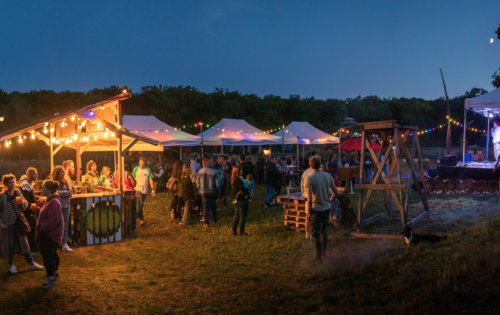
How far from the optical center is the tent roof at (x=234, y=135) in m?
19.1

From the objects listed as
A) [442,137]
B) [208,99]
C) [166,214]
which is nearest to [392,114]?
[442,137]

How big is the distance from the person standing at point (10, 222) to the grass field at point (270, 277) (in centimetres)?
29

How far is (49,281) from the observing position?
4.92 metres

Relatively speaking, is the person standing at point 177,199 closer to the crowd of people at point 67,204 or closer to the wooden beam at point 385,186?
the crowd of people at point 67,204

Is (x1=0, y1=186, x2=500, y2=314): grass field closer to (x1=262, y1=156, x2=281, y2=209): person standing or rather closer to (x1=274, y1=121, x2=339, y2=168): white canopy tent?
(x1=262, y1=156, x2=281, y2=209): person standing

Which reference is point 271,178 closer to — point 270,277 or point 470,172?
point 270,277

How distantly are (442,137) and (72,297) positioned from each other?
44.0m

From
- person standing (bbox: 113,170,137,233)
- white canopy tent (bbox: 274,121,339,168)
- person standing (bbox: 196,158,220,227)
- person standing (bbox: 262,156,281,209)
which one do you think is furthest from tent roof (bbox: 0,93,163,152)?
white canopy tent (bbox: 274,121,339,168)

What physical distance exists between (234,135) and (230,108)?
22084 millimetres

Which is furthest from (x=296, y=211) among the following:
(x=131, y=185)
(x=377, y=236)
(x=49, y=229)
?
(x=49, y=229)

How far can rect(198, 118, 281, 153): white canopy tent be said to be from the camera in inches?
749

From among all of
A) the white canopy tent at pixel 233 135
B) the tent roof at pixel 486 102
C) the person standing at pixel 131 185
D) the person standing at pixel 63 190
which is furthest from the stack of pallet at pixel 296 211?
the white canopy tent at pixel 233 135

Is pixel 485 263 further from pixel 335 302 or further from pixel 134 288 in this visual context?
pixel 134 288

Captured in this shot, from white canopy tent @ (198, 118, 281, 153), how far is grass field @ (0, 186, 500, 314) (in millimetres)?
11581
